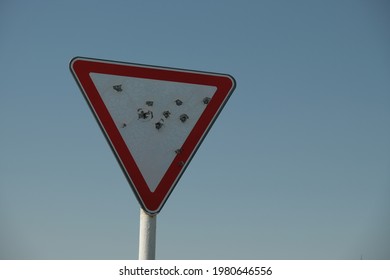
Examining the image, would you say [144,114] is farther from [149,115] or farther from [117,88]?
[117,88]

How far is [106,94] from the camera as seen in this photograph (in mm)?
1651

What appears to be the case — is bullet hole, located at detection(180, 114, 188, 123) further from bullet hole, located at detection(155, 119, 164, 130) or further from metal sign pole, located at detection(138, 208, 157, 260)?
metal sign pole, located at detection(138, 208, 157, 260)

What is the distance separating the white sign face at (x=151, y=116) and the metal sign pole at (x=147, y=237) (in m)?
0.11

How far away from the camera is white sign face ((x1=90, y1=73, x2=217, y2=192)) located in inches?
62.4

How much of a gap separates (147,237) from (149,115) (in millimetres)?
439

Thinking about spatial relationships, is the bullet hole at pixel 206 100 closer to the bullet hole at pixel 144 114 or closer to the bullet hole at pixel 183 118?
the bullet hole at pixel 183 118

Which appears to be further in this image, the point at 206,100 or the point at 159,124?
the point at 206,100

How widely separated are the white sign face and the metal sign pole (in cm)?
11

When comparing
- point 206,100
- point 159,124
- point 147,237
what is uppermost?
point 206,100

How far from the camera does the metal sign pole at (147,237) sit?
1.52 metres

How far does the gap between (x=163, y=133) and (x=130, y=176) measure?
20 cm

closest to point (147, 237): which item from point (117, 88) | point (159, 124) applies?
point (159, 124)

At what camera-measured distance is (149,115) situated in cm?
161
